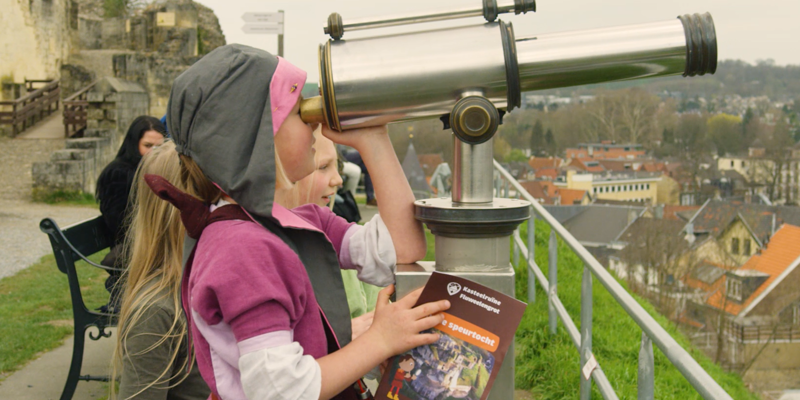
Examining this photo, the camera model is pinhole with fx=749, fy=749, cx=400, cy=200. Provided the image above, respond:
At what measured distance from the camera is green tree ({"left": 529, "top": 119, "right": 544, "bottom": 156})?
163 feet

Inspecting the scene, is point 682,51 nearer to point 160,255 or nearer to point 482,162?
point 482,162

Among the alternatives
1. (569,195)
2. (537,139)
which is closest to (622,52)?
(537,139)

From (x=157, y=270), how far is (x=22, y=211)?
10216 mm

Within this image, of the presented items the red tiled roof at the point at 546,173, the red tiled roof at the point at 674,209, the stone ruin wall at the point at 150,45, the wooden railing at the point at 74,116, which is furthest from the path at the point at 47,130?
the red tiled roof at the point at 546,173

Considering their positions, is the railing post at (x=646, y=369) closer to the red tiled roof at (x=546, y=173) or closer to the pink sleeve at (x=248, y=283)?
the pink sleeve at (x=248, y=283)

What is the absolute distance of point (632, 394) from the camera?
3.57 m

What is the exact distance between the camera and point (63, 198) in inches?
496

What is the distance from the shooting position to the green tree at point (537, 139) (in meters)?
49.6

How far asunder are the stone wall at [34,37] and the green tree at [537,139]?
3247 cm

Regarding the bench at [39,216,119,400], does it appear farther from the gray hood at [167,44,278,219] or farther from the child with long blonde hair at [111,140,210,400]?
the gray hood at [167,44,278,219]

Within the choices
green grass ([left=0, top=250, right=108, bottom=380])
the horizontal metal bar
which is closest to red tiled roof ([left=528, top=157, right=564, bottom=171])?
green grass ([left=0, top=250, right=108, bottom=380])

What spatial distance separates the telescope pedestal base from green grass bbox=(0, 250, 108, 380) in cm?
366

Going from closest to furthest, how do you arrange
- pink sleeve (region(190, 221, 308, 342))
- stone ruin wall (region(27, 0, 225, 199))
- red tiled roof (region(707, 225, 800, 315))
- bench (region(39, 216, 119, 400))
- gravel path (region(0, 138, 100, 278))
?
1. pink sleeve (region(190, 221, 308, 342))
2. bench (region(39, 216, 119, 400))
3. gravel path (region(0, 138, 100, 278))
4. stone ruin wall (region(27, 0, 225, 199))
5. red tiled roof (region(707, 225, 800, 315))

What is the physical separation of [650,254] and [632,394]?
31.4m
